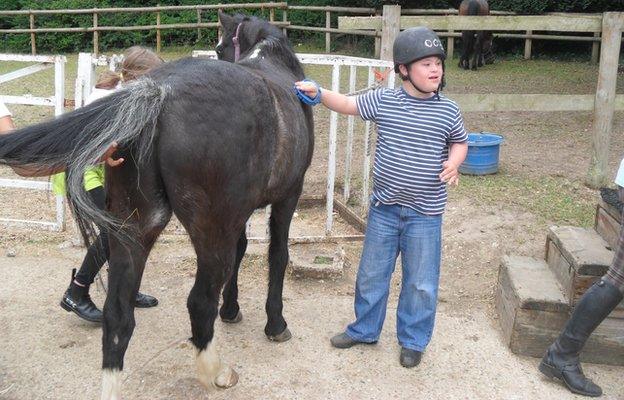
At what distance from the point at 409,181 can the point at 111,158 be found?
146cm

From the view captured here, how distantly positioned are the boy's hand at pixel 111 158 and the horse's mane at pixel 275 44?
1.53m

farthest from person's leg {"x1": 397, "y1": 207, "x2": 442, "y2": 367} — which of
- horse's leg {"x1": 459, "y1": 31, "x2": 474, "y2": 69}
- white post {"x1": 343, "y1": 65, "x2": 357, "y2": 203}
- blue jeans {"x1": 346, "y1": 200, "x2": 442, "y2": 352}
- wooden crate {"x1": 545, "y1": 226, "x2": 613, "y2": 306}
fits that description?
horse's leg {"x1": 459, "y1": 31, "x2": 474, "y2": 69}

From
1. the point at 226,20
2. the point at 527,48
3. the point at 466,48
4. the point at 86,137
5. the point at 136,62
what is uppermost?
the point at 527,48

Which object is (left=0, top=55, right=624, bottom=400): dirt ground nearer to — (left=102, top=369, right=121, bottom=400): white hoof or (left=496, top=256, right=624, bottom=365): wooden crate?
(left=496, top=256, right=624, bottom=365): wooden crate

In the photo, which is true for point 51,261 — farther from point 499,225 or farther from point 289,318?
point 499,225

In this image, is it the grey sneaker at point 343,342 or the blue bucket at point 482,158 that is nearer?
the grey sneaker at point 343,342

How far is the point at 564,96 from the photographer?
19.2 feet

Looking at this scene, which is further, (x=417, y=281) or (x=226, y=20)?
(x=226, y=20)

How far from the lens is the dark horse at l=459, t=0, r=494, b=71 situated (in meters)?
14.3

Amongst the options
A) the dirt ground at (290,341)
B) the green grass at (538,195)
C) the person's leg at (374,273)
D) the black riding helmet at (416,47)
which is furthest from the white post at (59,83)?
the green grass at (538,195)

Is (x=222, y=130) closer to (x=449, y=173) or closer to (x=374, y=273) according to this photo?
(x=449, y=173)

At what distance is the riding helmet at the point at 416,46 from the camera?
2.90 m

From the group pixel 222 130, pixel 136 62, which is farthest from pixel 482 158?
pixel 222 130

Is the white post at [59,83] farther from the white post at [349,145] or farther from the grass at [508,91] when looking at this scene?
the grass at [508,91]
